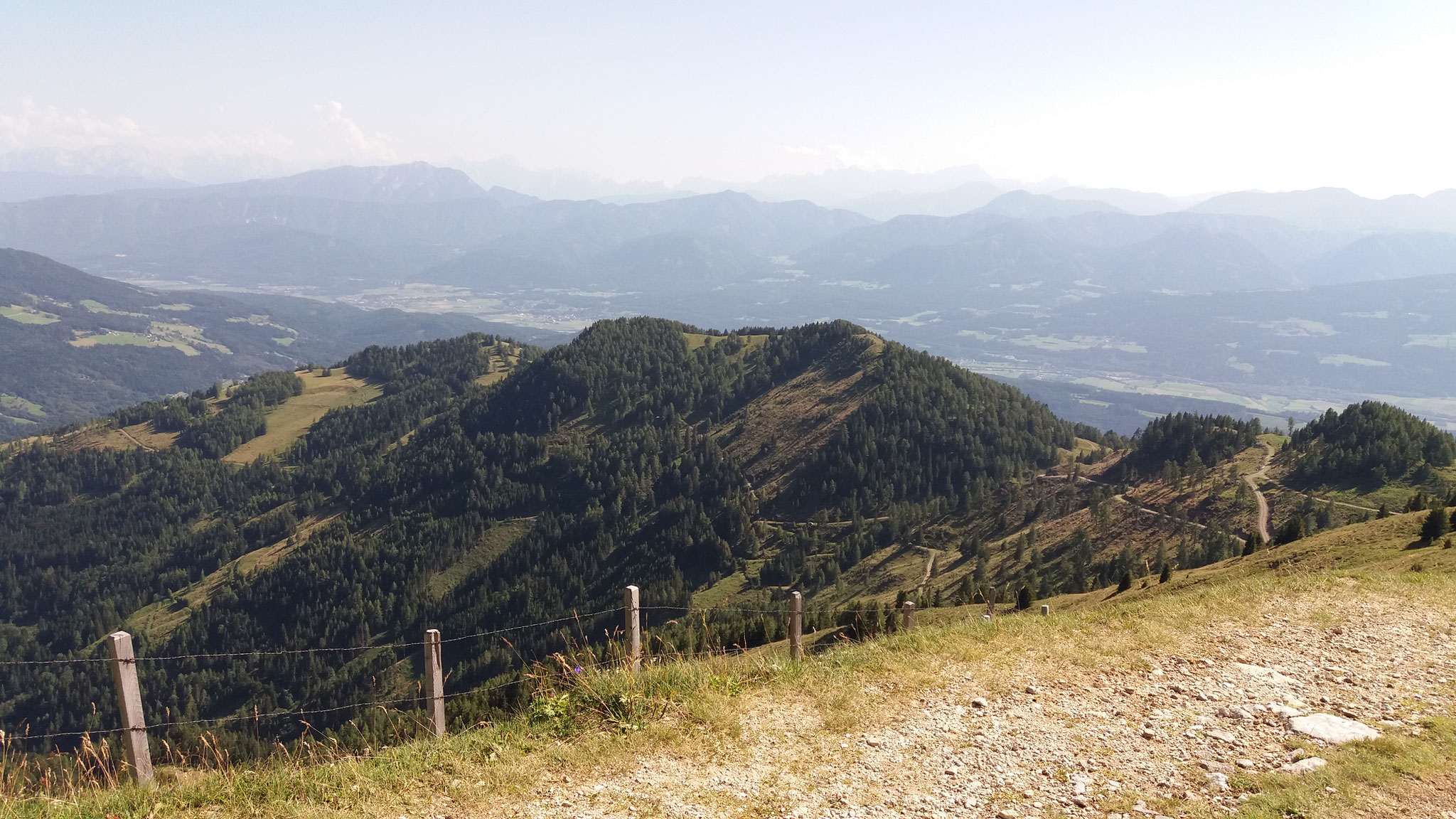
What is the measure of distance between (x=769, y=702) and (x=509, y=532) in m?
197

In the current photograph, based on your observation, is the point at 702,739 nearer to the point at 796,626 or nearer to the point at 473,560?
the point at 796,626

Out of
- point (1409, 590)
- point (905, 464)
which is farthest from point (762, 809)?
point (905, 464)

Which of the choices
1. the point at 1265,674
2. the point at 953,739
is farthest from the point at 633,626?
the point at 1265,674

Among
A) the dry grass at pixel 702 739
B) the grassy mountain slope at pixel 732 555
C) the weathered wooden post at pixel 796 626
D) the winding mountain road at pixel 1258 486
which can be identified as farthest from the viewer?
the grassy mountain slope at pixel 732 555

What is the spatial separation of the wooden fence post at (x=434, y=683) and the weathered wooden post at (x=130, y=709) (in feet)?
15.3

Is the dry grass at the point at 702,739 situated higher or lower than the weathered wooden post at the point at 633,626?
lower

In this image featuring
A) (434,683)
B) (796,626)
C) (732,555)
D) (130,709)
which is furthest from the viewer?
(732,555)

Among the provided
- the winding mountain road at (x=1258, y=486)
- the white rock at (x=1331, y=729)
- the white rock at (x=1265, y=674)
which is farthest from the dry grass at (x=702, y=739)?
the winding mountain road at (x=1258, y=486)

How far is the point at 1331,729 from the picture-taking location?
44.9ft

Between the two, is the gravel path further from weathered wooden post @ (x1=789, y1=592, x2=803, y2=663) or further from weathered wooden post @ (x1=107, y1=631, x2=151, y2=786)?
weathered wooden post @ (x1=107, y1=631, x2=151, y2=786)

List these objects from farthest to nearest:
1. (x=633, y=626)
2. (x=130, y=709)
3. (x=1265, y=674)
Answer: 1. (x=1265, y=674)
2. (x=633, y=626)
3. (x=130, y=709)

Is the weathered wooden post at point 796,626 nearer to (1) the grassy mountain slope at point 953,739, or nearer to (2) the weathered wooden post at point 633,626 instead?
(1) the grassy mountain slope at point 953,739

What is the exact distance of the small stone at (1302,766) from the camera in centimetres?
1216

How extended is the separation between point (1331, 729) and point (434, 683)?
17987mm
